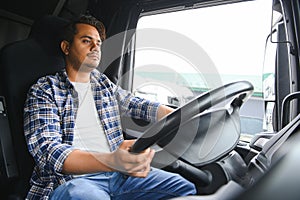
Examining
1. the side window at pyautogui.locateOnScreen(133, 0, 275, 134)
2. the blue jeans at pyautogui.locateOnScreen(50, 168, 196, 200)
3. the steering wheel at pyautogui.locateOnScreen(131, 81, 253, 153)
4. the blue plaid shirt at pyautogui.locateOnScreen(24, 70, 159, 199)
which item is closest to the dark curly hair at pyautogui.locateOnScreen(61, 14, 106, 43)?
the blue plaid shirt at pyautogui.locateOnScreen(24, 70, 159, 199)

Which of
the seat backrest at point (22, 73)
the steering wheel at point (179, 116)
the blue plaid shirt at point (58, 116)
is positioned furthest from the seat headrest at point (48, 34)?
the steering wheel at point (179, 116)

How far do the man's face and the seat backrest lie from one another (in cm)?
10

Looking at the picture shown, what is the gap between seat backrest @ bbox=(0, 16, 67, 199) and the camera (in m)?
1.08

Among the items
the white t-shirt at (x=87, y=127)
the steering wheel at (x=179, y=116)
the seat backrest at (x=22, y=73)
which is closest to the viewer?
Answer: the steering wheel at (x=179, y=116)

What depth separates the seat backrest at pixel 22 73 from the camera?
3.54 feet

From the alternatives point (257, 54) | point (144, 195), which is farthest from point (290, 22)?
point (144, 195)

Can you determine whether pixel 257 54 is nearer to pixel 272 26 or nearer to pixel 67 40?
pixel 272 26

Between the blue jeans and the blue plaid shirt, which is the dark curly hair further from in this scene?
the blue jeans

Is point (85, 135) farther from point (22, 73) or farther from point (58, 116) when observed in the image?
point (22, 73)

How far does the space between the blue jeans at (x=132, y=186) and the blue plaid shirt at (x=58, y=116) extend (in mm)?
98

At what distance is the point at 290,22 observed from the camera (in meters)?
1.23

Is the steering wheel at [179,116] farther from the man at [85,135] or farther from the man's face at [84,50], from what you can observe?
the man's face at [84,50]

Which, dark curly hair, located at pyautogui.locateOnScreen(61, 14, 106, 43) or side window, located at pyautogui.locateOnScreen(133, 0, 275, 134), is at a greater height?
dark curly hair, located at pyautogui.locateOnScreen(61, 14, 106, 43)

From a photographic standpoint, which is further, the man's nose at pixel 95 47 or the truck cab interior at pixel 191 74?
the man's nose at pixel 95 47
